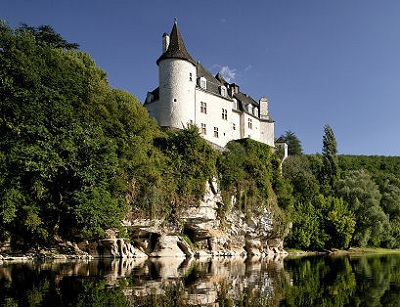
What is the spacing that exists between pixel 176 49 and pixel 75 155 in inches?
802

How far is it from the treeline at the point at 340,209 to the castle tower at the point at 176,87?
60.1 ft

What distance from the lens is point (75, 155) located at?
28.9 metres

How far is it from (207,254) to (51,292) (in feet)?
83.7

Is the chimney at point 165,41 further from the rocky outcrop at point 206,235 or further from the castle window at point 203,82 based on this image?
the rocky outcrop at point 206,235

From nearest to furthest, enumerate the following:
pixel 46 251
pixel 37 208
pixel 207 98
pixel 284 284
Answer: pixel 284 284, pixel 37 208, pixel 46 251, pixel 207 98

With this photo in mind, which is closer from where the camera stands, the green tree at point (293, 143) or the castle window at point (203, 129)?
the castle window at point (203, 129)

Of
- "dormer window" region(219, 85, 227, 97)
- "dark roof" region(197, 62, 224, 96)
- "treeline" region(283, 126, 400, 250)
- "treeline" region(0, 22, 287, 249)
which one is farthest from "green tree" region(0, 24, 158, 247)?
"treeline" region(283, 126, 400, 250)

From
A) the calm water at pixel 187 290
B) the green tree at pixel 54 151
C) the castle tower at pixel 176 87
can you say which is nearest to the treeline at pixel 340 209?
the castle tower at pixel 176 87

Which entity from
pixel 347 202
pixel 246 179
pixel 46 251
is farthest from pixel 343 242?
pixel 46 251

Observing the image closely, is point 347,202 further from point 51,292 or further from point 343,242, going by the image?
point 51,292

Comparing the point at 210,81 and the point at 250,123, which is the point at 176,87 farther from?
the point at 250,123

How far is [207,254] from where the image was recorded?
37781mm

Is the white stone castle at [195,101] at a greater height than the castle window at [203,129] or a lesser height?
greater

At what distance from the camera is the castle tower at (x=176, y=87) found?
43.3 metres
